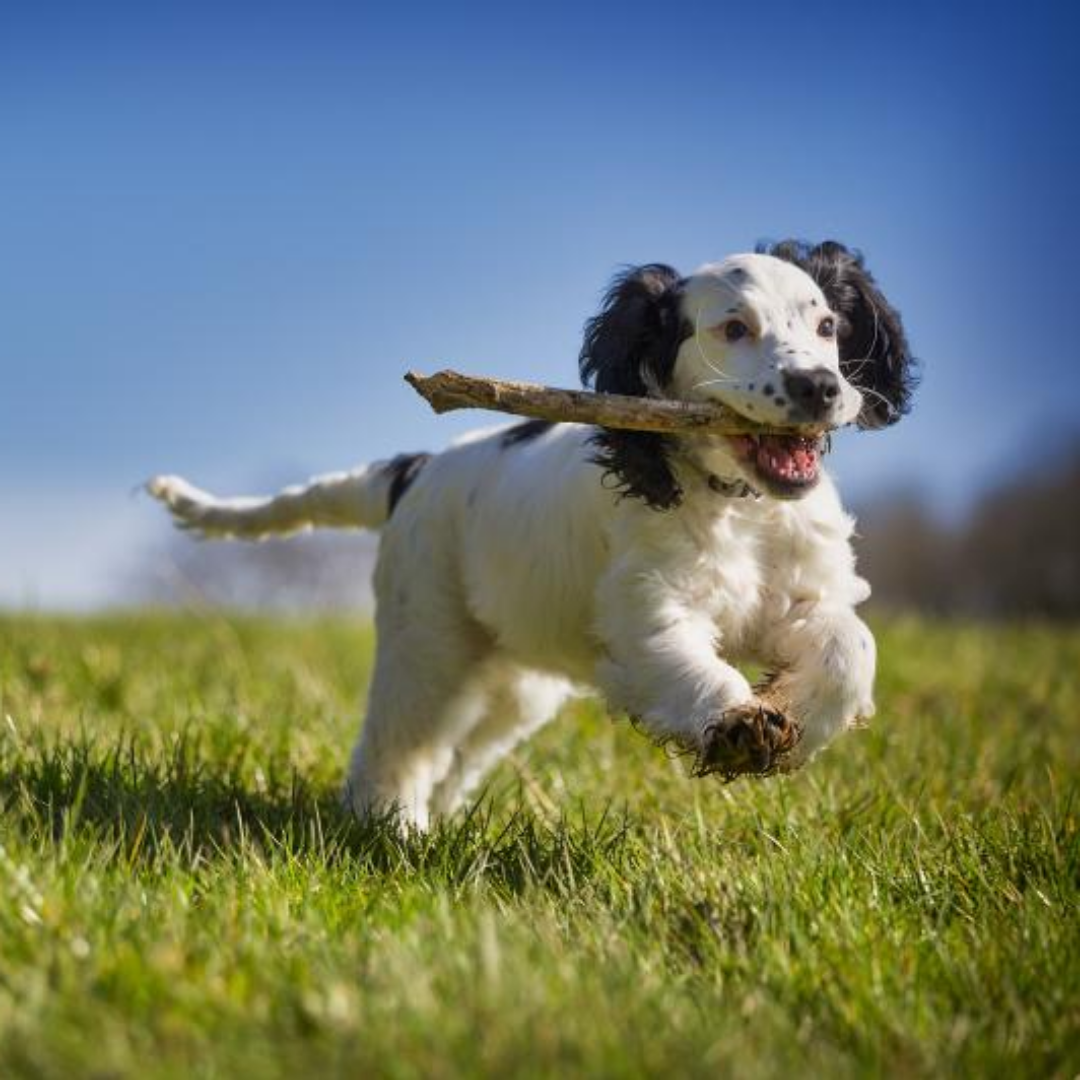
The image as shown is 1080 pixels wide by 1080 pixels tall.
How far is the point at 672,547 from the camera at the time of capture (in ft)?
13.6

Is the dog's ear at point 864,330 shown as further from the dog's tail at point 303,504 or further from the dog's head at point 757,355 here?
the dog's tail at point 303,504

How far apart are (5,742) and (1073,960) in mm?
3131

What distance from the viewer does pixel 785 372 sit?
3.83 meters

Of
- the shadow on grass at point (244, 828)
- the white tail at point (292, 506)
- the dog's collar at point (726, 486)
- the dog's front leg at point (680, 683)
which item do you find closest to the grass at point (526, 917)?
the shadow on grass at point (244, 828)

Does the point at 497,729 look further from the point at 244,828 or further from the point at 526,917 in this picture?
the point at 526,917

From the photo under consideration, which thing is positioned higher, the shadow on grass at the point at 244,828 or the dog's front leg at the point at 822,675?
the dog's front leg at the point at 822,675

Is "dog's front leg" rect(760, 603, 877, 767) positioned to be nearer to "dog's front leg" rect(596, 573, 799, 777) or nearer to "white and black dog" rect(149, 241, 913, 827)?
"white and black dog" rect(149, 241, 913, 827)

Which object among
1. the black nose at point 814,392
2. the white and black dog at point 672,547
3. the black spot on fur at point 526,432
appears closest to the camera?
the black nose at point 814,392

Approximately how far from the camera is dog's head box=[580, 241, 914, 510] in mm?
3877

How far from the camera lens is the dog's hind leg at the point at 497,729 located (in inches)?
210

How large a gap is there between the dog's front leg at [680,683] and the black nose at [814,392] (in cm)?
66

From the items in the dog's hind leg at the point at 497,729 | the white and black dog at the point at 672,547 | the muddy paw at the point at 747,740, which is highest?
the white and black dog at the point at 672,547

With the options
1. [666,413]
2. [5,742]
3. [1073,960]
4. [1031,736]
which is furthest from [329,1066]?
[1031,736]

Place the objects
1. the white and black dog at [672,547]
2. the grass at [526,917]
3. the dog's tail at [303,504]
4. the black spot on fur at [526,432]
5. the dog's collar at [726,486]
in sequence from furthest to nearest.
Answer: the dog's tail at [303,504]
the black spot on fur at [526,432]
the dog's collar at [726,486]
the white and black dog at [672,547]
the grass at [526,917]
